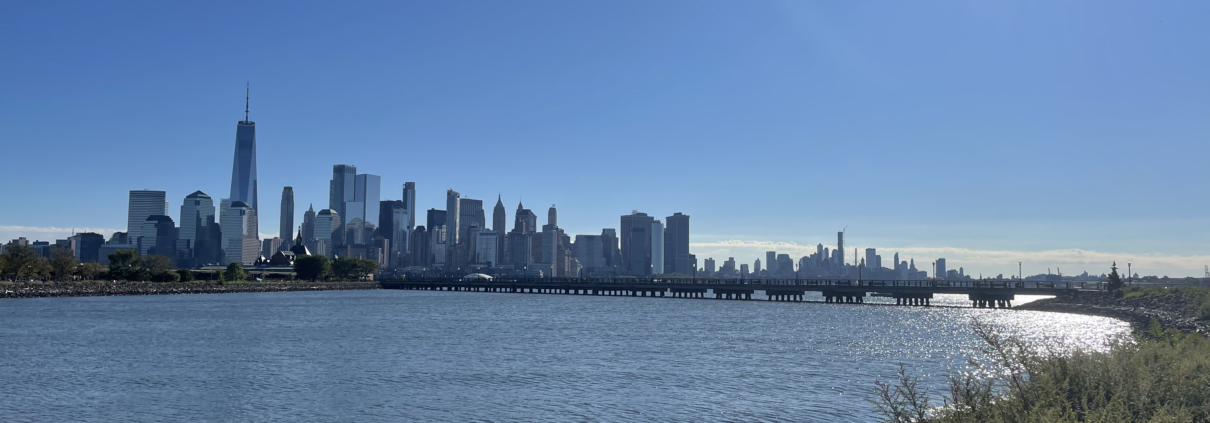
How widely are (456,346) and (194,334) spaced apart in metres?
24.2

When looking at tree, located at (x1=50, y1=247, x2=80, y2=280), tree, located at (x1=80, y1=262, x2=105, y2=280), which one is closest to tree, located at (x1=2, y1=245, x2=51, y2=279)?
tree, located at (x1=50, y1=247, x2=80, y2=280)

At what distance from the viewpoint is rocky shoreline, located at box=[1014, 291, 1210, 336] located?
66231mm

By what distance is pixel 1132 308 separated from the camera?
314 feet

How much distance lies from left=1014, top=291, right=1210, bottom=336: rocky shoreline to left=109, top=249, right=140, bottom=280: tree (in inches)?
6860

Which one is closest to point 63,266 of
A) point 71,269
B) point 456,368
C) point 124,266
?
point 71,269

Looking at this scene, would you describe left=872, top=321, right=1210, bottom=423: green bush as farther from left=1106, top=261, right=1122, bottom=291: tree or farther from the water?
left=1106, top=261, right=1122, bottom=291: tree

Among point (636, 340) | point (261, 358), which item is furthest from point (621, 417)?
point (636, 340)

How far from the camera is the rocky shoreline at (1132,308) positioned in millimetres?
66231

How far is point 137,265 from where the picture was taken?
186250mm

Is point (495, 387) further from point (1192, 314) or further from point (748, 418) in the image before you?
point (1192, 314)

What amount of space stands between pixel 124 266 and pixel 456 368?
161108 mm

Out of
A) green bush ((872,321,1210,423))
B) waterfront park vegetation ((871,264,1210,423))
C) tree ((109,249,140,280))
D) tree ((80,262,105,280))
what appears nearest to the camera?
waterfront park vegetation ((871,264,1210,423))

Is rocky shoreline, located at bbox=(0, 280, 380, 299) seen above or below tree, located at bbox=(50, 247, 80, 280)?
below

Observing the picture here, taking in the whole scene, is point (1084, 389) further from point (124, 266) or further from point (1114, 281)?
point (124, 266)
